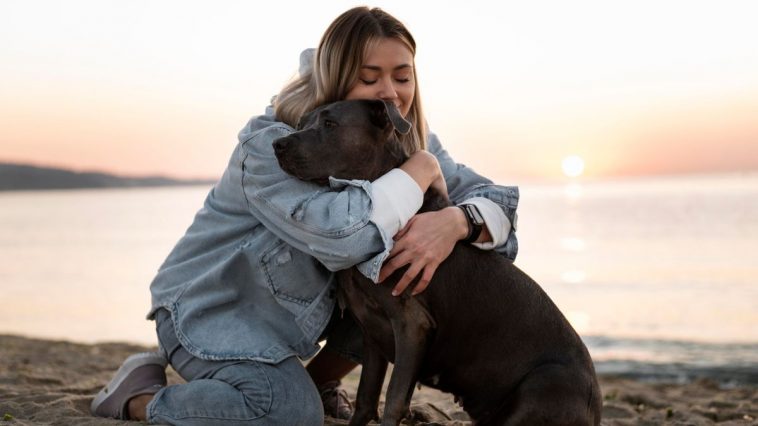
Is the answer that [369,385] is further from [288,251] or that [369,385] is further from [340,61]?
[340,61]

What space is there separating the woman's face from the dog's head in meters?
0.26

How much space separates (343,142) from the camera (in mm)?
4070

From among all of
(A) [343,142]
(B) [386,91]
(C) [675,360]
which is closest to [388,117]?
(A) [343,142]

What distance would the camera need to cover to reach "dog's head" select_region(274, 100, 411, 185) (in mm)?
4000

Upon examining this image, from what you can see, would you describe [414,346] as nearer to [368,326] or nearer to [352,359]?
[368,326]

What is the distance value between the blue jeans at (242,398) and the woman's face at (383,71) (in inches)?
58.1

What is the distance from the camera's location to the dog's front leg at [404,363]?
3926mm

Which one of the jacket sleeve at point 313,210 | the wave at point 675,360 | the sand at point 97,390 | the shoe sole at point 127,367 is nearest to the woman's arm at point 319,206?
the jacket sleeve at point 313,210

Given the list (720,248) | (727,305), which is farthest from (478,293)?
(720,248)

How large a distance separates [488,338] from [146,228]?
111ft

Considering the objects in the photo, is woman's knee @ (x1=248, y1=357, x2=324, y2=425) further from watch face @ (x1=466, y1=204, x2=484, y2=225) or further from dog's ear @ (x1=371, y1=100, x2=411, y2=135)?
dog's ear @ (x1=371, y1=100, x2=411, y2=135)

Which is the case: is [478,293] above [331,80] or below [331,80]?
below

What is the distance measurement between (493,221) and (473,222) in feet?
0.42

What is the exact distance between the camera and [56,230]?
33.7 m
